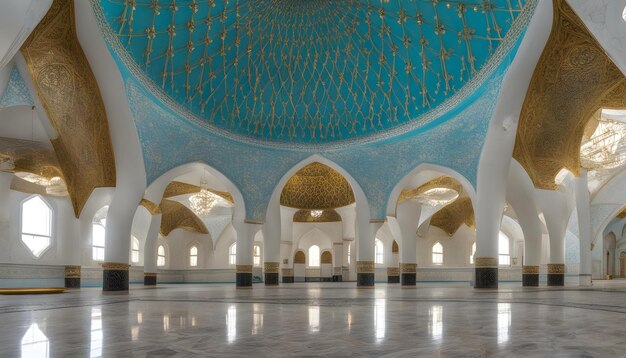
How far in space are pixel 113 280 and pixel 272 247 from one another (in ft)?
21.8

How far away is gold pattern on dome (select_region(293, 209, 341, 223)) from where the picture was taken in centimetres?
2679

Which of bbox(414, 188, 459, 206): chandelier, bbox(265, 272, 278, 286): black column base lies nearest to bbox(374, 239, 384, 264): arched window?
bbox(414, 188, 459, 206): chandelier

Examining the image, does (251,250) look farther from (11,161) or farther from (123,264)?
(11,161)

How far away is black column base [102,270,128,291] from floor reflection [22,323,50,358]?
982cm

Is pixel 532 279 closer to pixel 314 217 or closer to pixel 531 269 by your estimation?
pixel 531 269

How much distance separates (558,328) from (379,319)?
142 cm

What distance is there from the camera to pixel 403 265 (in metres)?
19.1

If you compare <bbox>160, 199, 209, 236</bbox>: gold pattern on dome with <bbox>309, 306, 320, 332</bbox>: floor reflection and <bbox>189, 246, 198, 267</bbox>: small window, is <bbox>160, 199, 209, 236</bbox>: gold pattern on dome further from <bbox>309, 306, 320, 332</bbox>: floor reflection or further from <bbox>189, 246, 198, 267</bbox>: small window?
<bbox>309, 306, 320, 332</bbox>: floor reflection

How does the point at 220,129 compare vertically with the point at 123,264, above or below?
above

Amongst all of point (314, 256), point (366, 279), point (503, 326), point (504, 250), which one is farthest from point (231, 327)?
point (504, 250)

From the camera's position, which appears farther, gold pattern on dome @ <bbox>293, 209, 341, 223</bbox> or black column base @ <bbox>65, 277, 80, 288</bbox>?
gold pattern on dome @ <bbox>293, 209, 341, 223</bbox>

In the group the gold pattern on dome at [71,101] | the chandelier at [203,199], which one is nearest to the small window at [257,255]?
the chandelier at [203,199]

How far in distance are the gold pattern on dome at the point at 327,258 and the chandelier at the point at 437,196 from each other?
32.4 feet

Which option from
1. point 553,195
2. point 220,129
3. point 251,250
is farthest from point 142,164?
point 553,195
